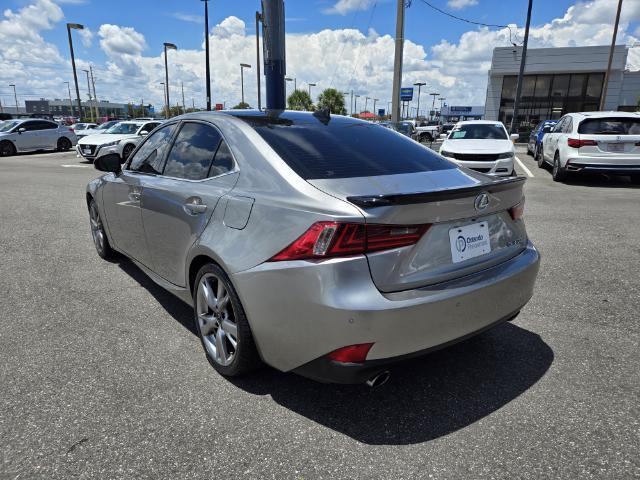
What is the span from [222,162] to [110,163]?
1.75 metres

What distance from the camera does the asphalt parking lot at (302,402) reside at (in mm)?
2125

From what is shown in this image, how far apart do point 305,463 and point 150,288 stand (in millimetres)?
2675

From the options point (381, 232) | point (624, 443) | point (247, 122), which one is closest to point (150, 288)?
point (247, 122)

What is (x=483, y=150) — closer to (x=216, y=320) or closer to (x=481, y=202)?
(x=481, y=202)

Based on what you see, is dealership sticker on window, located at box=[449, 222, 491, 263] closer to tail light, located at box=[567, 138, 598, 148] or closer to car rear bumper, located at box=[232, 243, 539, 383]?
car rear bumper, located at box=[232, 243, 539, 383]

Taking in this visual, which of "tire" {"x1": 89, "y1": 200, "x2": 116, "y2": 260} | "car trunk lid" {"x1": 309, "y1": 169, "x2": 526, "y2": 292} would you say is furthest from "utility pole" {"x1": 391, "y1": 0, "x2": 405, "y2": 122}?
"car trunk lid" {"x1": 309, "y1": 169, "x2": 526, "y2": 292}

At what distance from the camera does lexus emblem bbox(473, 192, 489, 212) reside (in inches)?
94.7

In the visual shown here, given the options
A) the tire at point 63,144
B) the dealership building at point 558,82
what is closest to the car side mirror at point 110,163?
the tire at point 63,144

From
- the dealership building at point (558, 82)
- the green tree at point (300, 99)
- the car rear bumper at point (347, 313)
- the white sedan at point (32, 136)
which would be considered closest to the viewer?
the car rear bumper at point (347, 313)

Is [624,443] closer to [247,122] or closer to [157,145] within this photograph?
[247,122]

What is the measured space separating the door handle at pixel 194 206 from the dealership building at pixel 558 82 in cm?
4007

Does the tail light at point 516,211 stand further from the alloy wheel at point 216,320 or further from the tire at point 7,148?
the tire at point 7,148

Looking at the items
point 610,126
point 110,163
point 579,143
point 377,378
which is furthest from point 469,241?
point 610,126

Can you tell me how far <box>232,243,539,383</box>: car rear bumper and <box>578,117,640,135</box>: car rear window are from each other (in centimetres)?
920
